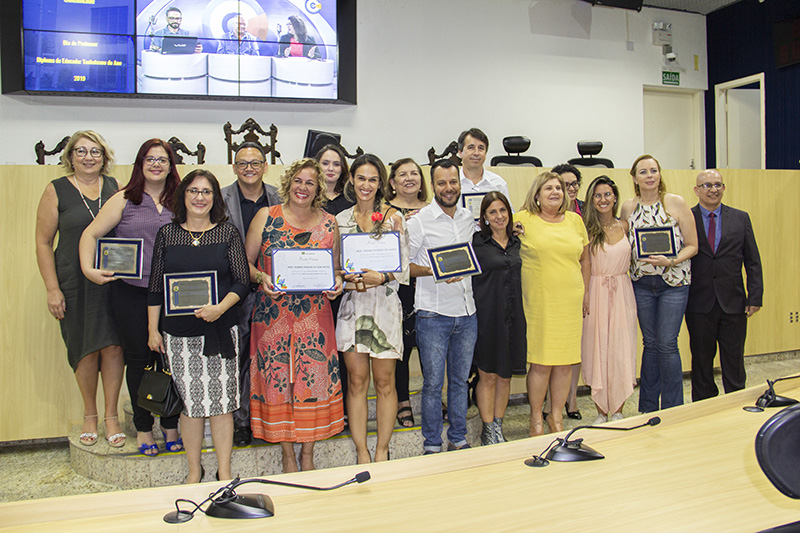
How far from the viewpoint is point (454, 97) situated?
654 cm

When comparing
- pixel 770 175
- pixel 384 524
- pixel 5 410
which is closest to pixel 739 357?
pixel 770 175

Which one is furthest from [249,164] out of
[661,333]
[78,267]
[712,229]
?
[712,229]

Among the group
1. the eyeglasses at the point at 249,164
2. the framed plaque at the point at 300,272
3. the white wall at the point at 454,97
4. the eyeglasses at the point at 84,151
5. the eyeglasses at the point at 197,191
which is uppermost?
the white wall at the point at 454,97

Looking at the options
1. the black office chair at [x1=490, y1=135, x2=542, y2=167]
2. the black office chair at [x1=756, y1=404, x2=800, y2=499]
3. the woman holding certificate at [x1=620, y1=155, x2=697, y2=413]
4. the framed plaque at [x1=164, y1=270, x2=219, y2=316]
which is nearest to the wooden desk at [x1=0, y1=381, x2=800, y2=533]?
the black office chair at [x1=756, y1=404, x2=800, y2=499]

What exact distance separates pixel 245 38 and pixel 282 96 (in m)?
0.65

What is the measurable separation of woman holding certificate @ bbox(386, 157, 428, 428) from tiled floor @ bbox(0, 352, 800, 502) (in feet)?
0.64

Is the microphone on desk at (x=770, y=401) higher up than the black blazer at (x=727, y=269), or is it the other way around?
the black blazer at (x=727, y=269)

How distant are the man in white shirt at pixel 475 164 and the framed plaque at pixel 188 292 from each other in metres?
1.74

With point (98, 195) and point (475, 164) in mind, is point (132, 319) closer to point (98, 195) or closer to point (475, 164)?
point (98, 195)

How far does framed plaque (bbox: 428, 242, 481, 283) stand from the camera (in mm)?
2840

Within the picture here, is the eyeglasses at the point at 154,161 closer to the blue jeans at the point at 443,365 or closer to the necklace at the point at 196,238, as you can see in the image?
the necklace at the point at 196,238

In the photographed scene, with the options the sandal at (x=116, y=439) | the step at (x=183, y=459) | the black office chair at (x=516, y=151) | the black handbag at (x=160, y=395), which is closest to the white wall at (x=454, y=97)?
the black office chair at (x=516, y=151)

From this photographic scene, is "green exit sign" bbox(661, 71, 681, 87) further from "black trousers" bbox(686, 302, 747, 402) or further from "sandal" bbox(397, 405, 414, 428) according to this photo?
"sandal" bbox(397, 405, 414, 428)

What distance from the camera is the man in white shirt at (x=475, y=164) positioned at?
11.5ft
